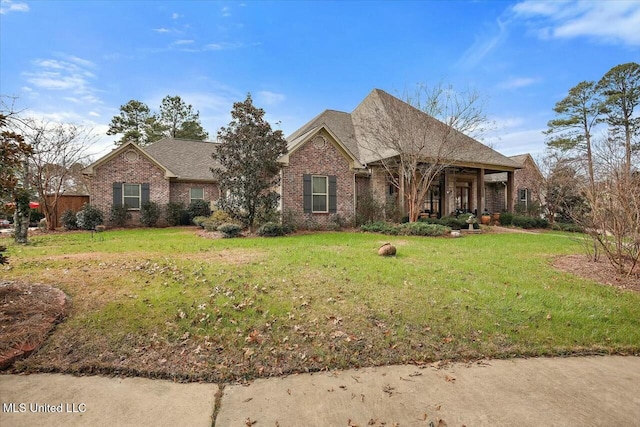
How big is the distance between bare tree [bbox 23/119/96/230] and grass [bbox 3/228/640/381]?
10.5m

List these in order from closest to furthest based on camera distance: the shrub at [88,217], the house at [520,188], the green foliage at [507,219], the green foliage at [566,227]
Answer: the shrub at [88,217] → the green foliage at [566,227] → the green foliage at [507,219] → the house at [520,188]

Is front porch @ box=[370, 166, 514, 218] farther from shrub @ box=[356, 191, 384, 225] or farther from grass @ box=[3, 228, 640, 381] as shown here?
grass @ box=[3, 228, 640, 381]

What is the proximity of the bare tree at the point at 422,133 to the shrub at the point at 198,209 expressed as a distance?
993 cm

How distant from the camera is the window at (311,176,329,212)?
1501cm

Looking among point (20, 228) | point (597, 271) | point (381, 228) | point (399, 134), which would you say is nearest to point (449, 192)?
point (399, 134)

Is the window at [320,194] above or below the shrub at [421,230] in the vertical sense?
above

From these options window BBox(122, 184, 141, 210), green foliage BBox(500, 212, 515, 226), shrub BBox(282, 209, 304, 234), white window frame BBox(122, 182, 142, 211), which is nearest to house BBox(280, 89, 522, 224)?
shrub BBox(282, 209, 304, 234)

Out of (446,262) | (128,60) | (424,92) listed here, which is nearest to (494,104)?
(424,92)

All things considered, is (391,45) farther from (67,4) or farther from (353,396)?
(353,396)

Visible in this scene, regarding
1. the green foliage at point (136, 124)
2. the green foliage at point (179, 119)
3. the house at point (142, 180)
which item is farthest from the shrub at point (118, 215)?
the green foliage at point (179, 119)

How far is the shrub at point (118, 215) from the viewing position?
16.3 metres

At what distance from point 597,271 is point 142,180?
19101mm

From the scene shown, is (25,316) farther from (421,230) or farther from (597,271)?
(421,230)

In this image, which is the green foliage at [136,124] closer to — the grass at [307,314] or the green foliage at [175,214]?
the green foliage at [175,214]
